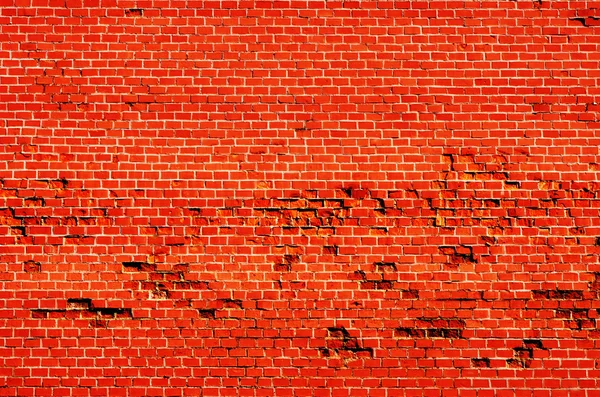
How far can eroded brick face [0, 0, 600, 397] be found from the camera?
3771 millimetres

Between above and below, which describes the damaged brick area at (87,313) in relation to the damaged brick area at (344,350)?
above

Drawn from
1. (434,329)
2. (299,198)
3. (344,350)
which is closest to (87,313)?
(299,198)

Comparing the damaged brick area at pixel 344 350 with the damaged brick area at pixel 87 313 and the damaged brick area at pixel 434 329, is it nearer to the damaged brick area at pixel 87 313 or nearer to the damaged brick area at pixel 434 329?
the damaged brick area at pixel 434 329

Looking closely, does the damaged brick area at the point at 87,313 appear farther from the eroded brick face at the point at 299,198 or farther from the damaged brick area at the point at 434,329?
the damaged brick area at the point at 434,329

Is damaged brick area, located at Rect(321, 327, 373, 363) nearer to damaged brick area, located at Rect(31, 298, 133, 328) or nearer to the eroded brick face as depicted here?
the eroded brick face

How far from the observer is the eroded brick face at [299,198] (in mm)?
3771

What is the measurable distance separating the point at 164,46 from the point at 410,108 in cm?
188

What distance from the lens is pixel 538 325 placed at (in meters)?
3.78

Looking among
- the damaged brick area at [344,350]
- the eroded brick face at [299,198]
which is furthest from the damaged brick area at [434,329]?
the damaged brick area at [344,350]

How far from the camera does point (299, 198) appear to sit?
3895 millimetres

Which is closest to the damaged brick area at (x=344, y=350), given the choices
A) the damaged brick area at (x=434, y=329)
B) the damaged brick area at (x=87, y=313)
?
the damaged brick area at (x=434, y=329)

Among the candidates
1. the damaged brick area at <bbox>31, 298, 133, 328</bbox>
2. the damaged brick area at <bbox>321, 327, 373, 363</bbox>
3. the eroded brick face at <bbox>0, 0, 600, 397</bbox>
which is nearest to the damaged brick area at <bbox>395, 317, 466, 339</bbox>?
the eroded brick face at <bbox>0, 0, 600, 397</bbox>

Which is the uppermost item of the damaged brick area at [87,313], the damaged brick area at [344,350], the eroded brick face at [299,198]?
the eroded brick face at [299,198]

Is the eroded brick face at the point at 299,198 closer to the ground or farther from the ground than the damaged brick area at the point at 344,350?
farther from the ground
